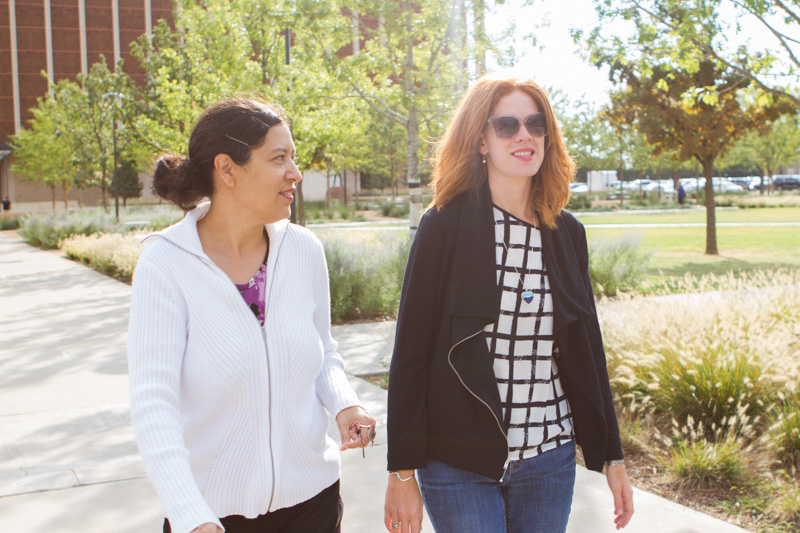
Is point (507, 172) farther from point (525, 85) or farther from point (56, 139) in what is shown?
point (56, 139)

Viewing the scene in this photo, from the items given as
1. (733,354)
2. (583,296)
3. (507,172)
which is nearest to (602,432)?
(583,296)

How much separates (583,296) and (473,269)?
38cm

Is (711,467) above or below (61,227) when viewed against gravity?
below

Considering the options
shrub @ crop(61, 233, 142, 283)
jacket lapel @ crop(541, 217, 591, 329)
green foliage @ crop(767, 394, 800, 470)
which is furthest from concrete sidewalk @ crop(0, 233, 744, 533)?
shrub @ crop(61, 233, 142, 283)

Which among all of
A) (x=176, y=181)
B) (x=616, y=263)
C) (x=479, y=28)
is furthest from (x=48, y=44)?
(x=176, y=181)

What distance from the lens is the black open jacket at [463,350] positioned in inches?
86.6

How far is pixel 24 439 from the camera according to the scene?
568 cm

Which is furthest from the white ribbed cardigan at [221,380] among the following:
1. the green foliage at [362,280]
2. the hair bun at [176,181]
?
the green foliage at [362,280]

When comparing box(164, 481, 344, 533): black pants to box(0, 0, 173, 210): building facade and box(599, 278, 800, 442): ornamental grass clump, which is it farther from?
box(0, 0, 173, 210): building facade

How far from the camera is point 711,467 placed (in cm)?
459

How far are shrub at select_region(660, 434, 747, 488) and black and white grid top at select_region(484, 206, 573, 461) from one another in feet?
8.56

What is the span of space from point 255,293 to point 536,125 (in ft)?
3.21

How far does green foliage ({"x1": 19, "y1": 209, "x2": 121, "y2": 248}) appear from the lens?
86.5 feet

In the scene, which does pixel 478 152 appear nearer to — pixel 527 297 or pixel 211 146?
pixel 527 297
